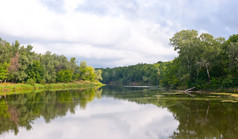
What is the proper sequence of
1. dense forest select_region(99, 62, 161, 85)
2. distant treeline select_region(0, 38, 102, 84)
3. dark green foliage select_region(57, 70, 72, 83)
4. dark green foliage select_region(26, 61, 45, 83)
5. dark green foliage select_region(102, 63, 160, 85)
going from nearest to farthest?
distant treeline select_region(0, 38, 102, 84)
dark green foliage select_region(26, 61, 45, 83)
dark green foliage select_region(57, 70, 72, 83)
dark green foliage select_region(102, 63, 160, 85)
dense forest select_region(99, 62, 161, 85)

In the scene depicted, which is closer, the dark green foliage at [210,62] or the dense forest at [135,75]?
the dark green foliage at [210,62]

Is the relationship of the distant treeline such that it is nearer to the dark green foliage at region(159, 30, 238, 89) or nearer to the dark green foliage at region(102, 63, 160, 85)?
the dark green foliage at region(159, 30, 238, 89)

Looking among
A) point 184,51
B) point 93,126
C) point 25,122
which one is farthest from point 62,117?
point 184,51

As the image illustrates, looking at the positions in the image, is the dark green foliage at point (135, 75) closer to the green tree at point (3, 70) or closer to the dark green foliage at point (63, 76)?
the dark green foliage at point (63, 76)

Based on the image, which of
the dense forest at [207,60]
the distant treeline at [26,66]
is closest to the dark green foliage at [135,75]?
the distant treeline at [26,66]

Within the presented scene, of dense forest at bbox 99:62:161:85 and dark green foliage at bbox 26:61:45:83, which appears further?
dense forest at bbox 99:62:161:85

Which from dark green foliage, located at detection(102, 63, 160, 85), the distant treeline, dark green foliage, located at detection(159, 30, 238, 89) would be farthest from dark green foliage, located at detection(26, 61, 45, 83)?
dark green foliage, located at detection(102, 63, 160, 85)

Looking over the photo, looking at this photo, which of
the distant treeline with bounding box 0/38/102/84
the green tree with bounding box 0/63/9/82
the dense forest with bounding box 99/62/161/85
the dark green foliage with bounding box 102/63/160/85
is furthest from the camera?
the dense forest with bounding box 99/62/161/85

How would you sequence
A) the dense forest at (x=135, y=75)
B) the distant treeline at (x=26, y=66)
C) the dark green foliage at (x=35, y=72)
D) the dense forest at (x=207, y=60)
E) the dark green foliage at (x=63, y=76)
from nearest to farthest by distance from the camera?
1. the dense forest at (x=207, y=60)
2. the distant treeline at (x=26, y=66)
3. the dark green foliage at (x=35, y=72)
4. the dark green foliage at (x=63, y=76)
5. the dense forest at (x=135, y=75)

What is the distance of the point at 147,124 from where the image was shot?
1655cm

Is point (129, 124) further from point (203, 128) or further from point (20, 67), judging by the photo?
point (20, 67)

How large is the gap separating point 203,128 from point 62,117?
1188 centimetres

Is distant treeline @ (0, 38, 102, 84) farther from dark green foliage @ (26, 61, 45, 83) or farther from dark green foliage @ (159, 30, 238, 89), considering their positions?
dark green foliage @ (159, 30, 238, 89)

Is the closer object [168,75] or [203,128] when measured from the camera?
[203,128]
